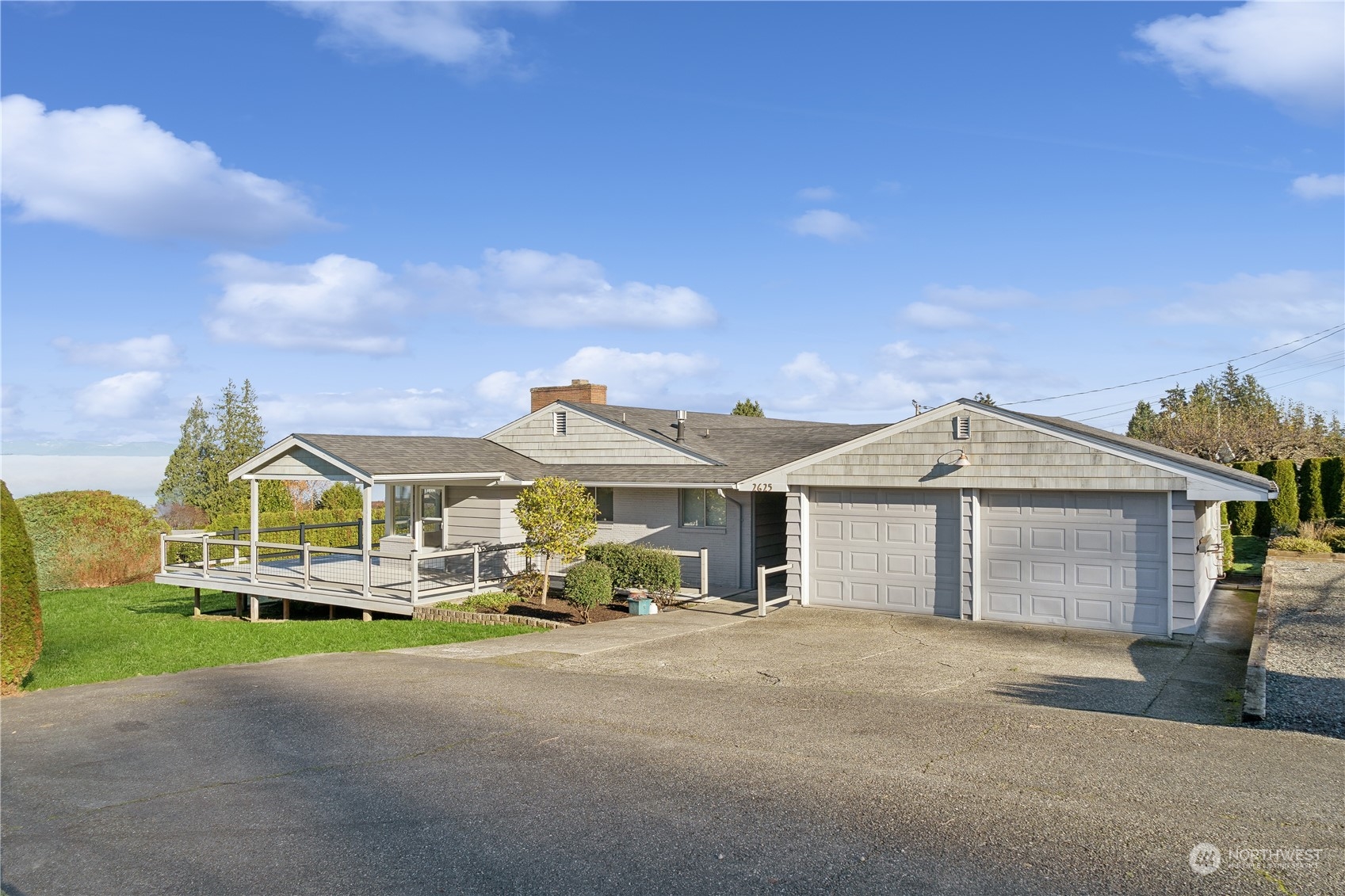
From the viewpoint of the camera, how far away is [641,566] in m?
18.4

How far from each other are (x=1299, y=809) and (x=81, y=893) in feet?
26.5

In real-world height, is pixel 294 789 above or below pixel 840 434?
below

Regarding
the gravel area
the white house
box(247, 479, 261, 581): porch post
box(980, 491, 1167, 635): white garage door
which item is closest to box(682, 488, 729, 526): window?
the white house

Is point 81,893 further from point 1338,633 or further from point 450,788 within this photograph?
point 1338,633

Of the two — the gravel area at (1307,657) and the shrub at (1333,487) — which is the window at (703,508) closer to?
the gravel area at (1307,657)

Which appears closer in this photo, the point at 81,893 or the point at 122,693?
the point at 81,893

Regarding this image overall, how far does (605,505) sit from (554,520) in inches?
174

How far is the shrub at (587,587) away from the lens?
1706cm

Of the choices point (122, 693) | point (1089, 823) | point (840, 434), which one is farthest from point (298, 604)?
point (1089, 823)

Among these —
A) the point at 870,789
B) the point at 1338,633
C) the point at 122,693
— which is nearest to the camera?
the point at 870,789

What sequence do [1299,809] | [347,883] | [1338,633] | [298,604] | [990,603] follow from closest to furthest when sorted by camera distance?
[347,883] → [1299,809] → [1338,633] → [990,603] → [298,604]

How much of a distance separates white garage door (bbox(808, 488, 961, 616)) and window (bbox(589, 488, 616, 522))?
5.95 meters

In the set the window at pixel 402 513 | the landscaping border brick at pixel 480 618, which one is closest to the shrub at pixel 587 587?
the landscaping border brick at pixel 480 618

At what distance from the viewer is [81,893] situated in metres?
5.54
